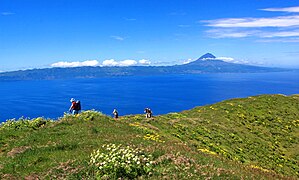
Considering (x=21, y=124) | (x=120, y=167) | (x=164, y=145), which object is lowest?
(x=164, y=145)

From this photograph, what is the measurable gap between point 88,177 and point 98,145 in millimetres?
6905

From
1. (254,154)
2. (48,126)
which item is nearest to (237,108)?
(254,154)

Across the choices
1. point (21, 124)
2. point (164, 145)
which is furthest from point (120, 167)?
point (21, 124)

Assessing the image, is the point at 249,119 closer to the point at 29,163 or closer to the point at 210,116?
the point at 210,116

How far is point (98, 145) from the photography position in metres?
21.3

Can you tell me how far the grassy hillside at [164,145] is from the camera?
1490 cm

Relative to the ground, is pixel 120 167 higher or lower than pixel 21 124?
higher

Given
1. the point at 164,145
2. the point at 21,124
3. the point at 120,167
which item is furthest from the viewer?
the point at 21,124

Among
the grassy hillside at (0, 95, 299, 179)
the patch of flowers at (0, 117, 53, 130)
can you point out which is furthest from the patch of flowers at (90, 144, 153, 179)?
the patch of flowers at (0, 117, 53, 130)

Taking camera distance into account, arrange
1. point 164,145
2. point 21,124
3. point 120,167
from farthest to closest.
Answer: point 21,124 → point 164,145 → point 120,167

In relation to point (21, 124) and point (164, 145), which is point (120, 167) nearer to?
point (164, 145)

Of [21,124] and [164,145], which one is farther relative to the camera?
[21,124]

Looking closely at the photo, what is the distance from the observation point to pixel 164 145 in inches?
853

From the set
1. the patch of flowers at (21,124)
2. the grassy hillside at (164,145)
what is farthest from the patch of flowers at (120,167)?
the patch of flowers at (21,124)
